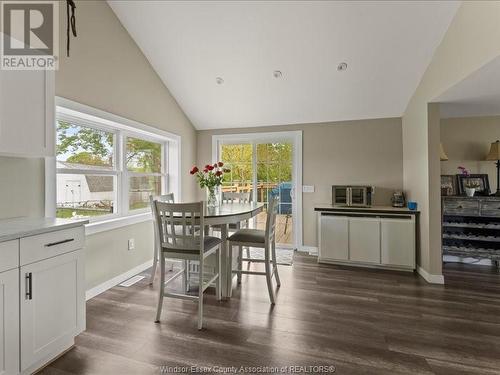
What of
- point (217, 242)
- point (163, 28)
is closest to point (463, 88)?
point (217, 242)

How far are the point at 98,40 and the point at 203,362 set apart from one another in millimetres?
3089

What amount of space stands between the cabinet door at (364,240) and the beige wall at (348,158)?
739 mm

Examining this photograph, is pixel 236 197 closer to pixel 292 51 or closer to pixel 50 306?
pixel 292 51

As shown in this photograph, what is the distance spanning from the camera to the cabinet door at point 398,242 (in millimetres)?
3410

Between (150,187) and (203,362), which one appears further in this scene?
(150,187)

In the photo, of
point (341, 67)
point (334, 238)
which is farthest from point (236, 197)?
point (341, 67)

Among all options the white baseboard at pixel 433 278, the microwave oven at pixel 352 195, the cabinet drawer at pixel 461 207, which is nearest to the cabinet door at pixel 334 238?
the microwave oven at pixel 352 195

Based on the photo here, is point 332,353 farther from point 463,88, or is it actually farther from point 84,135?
point 84,135

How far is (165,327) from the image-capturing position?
2.15m

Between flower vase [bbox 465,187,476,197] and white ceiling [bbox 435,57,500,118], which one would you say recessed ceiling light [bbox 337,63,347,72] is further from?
flower vase [bbox 465,187,476,197]

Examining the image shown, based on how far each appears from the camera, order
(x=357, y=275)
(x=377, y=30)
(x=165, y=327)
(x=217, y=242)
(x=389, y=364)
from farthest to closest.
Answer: (x=357, y=275) < (x=377, y=30) < (x=217, y=242) < (x=165, y=327) < (x=389, y=364)

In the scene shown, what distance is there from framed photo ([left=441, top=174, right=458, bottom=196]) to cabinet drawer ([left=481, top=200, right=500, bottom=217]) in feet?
1.17

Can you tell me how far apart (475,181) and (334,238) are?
214 centimetres

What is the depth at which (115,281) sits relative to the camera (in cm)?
300
